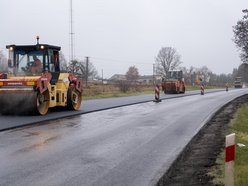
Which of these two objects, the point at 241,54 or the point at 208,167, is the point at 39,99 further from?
the point at 241,54

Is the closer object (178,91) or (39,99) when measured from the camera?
(39,99)

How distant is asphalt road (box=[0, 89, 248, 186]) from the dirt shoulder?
21cm

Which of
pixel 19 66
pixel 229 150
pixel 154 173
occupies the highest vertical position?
pixel 19 66

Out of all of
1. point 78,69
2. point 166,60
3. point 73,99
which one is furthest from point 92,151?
point 166,60

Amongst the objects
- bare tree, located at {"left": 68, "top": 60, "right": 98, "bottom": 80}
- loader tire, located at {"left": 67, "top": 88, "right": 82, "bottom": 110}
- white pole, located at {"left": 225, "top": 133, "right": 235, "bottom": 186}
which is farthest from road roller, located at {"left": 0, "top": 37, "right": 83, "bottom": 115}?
white pole, located at {"left": 225, "top": 133, "right": 235, "bottom": 186}

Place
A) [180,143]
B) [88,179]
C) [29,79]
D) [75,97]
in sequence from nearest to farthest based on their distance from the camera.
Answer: [88,179] < [180,143] < [29,79] < [75,97]

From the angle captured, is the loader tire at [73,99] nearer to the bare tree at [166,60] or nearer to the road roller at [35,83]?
the road roller at [35,83]

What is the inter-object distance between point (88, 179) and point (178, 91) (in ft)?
130

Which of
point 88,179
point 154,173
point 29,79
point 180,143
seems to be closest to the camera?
point 88,179

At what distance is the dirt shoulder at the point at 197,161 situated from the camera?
714 cm

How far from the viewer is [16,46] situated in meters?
18.9

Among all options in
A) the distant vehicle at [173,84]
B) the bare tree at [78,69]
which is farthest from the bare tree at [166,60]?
the distant vehicle at [173,84]

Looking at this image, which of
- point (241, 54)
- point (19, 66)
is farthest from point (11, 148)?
point (241, 54)

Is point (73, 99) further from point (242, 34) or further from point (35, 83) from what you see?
point (242, 34)
